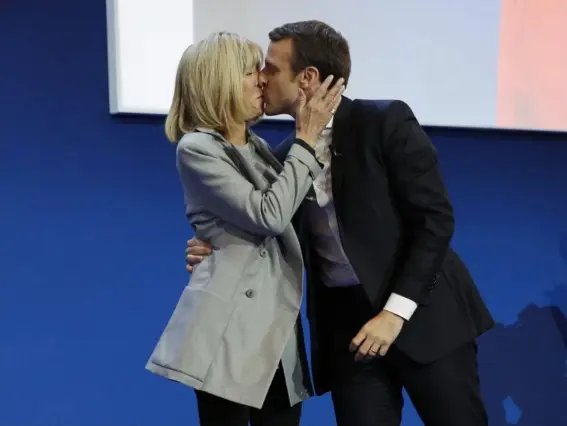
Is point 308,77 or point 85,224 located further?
point 85,224

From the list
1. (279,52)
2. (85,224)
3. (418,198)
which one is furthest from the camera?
(85,224)

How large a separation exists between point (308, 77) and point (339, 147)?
6.2 inches

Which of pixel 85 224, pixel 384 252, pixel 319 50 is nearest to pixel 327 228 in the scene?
pixel 384 252

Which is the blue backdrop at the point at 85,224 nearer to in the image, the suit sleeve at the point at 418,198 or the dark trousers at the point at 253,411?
the dark trousers at the point at 253,411

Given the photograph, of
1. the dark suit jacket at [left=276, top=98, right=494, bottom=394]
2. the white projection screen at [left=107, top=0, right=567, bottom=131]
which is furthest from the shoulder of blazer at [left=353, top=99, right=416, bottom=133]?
the white projection screen at [left=107, top=0, right=567, bottom=131]

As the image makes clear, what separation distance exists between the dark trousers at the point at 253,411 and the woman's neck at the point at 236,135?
49cm

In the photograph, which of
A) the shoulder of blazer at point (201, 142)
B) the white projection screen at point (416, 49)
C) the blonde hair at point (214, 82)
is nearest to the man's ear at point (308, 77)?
the blonde hair at point (214, 82)

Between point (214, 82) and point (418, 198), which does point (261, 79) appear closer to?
point (214, 82)

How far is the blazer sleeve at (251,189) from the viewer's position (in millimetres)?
1300

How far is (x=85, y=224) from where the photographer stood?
2.26 meters

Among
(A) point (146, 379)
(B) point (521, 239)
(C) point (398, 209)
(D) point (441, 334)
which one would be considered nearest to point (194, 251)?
(C) point (398, 209)

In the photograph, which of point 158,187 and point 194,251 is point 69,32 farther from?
point 194,251

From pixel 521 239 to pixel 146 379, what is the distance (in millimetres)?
1443

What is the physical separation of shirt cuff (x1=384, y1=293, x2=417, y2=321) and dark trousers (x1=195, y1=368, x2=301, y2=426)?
11.2 inches
